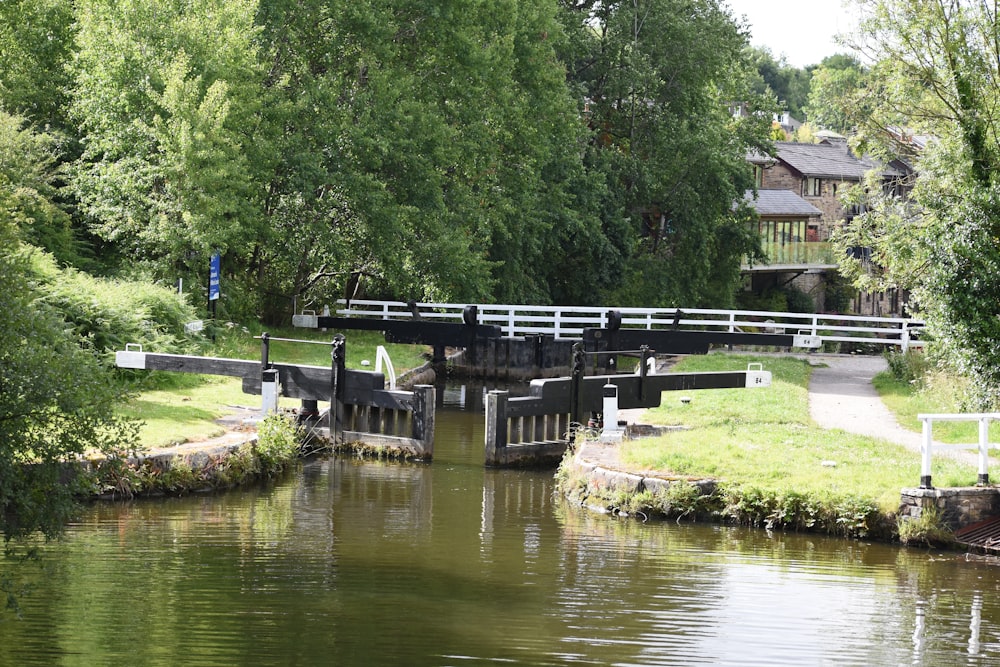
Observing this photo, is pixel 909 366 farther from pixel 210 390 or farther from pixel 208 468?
pixel 208 468

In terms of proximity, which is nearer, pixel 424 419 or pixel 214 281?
pixel 424 419

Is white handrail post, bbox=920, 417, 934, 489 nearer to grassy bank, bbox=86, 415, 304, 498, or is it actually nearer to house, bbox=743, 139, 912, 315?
grassy bank, bbox=86, 415, 304, 498

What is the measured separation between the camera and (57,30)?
35312mm

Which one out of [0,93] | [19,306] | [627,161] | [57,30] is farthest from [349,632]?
[627,161]

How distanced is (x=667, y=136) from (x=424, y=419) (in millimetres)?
29507

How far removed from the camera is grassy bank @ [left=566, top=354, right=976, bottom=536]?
15664 mm

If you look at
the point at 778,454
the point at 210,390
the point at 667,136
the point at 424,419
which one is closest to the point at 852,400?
the point at 778,454

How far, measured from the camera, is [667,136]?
48.4 m

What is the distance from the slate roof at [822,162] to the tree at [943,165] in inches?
1556

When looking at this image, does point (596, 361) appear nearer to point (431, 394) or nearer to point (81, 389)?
point (431, 394)

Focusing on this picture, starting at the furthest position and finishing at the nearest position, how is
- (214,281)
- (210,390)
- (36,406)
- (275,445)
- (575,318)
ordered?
(575,318) → (214,281) → (210,390) → (275,445) → (36,406)

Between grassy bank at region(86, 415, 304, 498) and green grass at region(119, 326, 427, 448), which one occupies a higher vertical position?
green grass at region(119, 326, 427, 448)

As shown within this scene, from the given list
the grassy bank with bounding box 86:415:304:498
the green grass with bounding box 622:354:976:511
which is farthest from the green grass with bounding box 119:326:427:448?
the green grass with bounding box 622:354:976:511

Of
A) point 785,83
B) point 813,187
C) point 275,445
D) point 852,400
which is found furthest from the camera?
point 785,83
